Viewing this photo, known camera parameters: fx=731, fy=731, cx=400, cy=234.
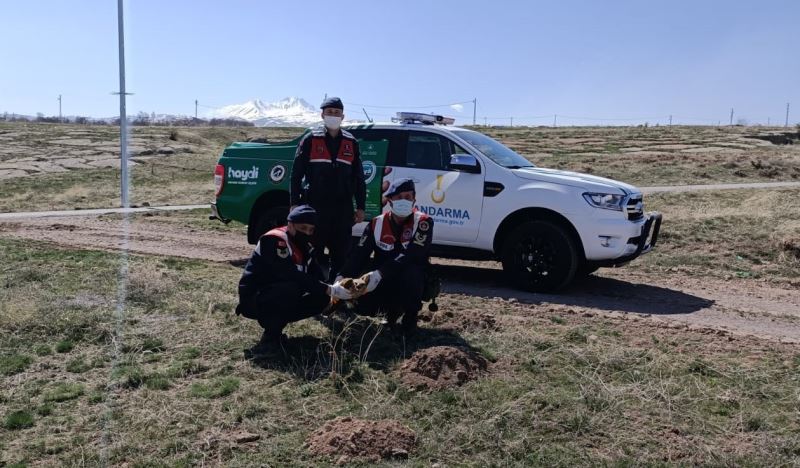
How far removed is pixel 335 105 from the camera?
610 cm

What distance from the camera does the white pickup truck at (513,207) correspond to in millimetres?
7387

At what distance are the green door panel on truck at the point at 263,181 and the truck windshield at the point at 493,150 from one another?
3.15ft

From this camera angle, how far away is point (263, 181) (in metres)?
8.84

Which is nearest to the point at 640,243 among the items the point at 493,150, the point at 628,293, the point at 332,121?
the point at 628,293

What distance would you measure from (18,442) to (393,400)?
205 centimetres

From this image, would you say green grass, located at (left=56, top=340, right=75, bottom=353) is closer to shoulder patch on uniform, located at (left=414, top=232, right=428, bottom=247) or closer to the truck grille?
shoulder patch on uniform, located at (left=414, top=232, right=428, bottom=247)

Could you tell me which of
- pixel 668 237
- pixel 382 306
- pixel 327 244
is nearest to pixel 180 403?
pixel 382 306

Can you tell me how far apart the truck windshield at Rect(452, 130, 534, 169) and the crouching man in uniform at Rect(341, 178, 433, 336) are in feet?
8.55

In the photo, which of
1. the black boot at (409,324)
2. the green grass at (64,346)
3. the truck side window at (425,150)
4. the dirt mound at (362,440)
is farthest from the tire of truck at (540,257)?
the green grass at (64,346)

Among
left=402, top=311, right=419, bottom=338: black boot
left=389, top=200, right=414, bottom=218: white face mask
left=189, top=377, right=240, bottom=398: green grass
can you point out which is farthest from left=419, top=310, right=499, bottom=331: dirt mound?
left=189, top=377, right=240, bottom=398: green grass

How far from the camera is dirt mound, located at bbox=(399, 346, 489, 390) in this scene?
4602 mm

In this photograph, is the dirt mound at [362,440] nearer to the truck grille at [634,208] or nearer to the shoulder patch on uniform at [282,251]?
the shoulder patch on uniform at [282,251]

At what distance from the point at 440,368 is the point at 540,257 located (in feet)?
10.4

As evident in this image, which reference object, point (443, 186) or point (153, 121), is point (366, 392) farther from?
point (153, 121)
